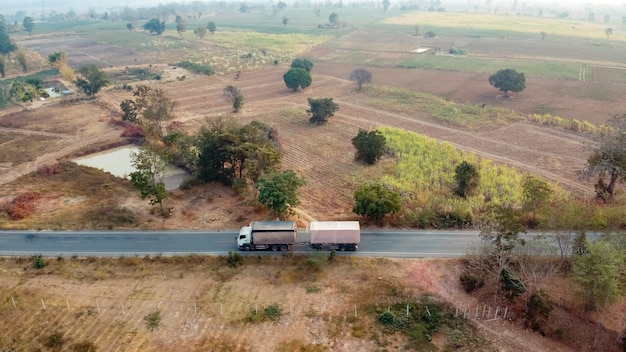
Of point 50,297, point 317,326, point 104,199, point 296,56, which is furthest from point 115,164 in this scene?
point 296,56

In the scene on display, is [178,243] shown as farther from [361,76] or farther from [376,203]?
[361,76]

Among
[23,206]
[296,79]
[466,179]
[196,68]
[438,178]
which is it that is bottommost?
[23,206]

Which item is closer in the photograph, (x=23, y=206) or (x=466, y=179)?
(x=23, y=206)

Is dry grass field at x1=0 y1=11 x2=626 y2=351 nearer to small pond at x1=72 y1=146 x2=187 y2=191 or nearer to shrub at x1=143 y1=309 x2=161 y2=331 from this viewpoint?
shrub at x1=143 y1=309 x2=161 y2=331


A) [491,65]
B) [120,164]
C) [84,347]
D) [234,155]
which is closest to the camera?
[84,347]

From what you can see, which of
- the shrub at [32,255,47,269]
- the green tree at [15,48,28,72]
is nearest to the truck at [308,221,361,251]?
the shrub at [32,255,47,269]

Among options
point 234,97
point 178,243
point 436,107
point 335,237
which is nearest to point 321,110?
point 234,97
